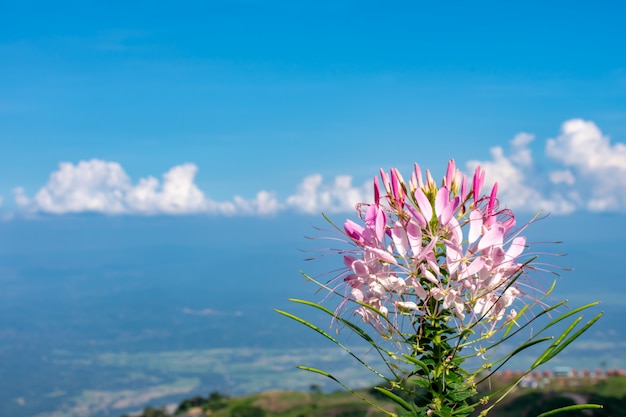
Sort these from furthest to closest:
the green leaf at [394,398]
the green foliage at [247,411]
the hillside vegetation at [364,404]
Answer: the green foliage at [247,411] → the hillside vegetation at [364,404] → the green leaf at [394,398]

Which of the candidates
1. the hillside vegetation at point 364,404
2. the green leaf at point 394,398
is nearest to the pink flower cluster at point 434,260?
the green leaf at point 394,398

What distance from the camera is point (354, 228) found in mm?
2996

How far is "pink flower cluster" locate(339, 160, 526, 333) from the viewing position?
9.24ft

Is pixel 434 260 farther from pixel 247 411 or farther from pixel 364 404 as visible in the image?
pixel 247 411

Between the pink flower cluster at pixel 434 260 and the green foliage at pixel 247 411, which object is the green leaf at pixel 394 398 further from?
the green foliage at pixel 247 411

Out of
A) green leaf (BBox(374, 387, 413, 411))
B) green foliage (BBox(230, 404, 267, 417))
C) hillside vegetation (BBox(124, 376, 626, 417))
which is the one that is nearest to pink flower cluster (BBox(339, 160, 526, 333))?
green leaf (BBox(374, 387, 413, 411))

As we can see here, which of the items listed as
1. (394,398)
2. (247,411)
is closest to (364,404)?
(247,411)

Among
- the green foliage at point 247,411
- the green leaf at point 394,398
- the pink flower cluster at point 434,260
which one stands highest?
the pink flower cluster at point 434,260

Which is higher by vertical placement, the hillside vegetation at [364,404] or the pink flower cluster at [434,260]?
the pink flower cluster at [434,260]

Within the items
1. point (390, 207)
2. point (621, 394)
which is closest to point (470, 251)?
point (390, 207)

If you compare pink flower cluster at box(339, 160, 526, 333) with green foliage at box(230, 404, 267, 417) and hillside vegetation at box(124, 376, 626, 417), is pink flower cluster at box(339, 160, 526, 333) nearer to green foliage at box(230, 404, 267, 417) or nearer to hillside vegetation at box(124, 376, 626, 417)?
hillside vegetation at box(124, 376, 626, 417)

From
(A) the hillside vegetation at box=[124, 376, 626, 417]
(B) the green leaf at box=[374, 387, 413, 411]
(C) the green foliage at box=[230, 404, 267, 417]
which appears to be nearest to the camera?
(B) the green leaf at box=[374, 387, 413, 411]

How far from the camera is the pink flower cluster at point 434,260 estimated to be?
9.24 feet

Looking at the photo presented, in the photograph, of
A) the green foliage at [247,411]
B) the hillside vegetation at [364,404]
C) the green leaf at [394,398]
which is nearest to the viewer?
the green leaf at [394,398]
